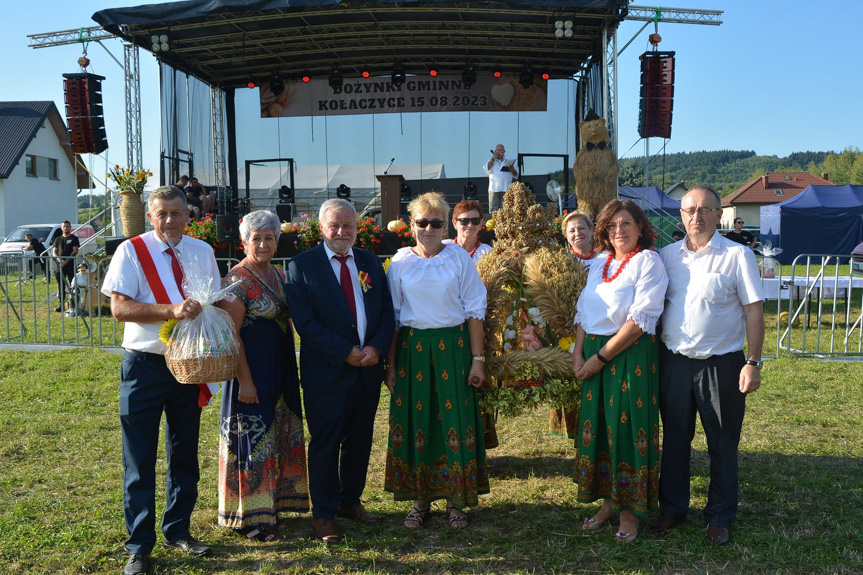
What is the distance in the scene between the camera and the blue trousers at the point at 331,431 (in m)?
3.54

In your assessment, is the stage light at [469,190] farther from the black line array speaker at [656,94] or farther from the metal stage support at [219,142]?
the metal stage support at [219,142]

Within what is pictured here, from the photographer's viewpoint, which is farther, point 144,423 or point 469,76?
point 469,76

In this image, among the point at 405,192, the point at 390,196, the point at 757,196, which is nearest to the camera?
the point at 390,196

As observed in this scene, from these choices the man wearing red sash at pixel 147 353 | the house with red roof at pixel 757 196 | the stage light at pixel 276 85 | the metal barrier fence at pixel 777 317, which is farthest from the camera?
the house with red roof at pixel 757 196

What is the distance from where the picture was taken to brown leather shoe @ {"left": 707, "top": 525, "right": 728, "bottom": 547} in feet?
11.4

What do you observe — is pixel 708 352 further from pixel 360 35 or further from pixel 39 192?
pixel 39 192

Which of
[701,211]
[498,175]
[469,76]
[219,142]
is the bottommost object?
[701,211]

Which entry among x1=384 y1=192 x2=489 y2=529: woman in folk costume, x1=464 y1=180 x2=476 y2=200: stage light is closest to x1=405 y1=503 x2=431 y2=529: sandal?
x1=384 y1=192 x2=489 y2=529: woman in folk costume

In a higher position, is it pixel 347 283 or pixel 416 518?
pixel 347 283

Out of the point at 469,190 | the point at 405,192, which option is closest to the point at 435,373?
the point at 405,192

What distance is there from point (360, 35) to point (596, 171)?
Answer: 6271mm

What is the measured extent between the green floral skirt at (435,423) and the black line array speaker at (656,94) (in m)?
11.7

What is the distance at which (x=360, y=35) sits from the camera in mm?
14023

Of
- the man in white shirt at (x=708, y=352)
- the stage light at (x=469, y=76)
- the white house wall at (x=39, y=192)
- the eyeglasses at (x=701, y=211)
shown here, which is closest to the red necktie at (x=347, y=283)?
the man in white shirt at (x=708, y=352)
